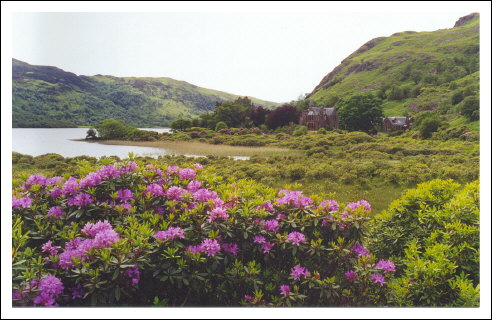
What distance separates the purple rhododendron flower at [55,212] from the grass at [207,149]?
296 centimetres

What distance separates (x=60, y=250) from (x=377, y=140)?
7.35m

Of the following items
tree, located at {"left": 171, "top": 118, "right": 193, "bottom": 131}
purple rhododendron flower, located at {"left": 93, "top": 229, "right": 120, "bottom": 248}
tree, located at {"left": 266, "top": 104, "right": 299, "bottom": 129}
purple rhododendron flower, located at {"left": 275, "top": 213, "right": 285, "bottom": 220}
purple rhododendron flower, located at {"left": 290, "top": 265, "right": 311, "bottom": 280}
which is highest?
tree, located at {"left": 266, "top": 104, "right": 299, "bottom": 129}

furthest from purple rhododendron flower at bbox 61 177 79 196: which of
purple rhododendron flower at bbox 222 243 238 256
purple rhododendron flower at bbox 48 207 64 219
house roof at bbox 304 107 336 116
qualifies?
house roof at bbox 304 107 336 116

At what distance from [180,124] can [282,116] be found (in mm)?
3449

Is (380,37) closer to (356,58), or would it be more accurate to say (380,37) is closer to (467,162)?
(356,58)

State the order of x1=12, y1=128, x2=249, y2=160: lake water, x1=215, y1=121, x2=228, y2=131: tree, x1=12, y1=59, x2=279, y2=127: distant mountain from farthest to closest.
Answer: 1. x1=215, y1=121, x2=228, y2=131: tree
2. x1=12, y1=128, x2=249, y2=160: lake water
3. x1=12, y1=59, x2=279, y2=127: distant mountain

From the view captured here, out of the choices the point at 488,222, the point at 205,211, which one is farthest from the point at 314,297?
the point at 488,222

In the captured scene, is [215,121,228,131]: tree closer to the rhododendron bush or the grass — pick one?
the grass

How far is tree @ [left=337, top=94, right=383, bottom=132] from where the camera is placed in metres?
7.40

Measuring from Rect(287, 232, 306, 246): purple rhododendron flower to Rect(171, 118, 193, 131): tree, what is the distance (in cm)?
425

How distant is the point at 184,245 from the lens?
2.16 m

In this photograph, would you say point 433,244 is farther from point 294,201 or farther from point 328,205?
point 294,201

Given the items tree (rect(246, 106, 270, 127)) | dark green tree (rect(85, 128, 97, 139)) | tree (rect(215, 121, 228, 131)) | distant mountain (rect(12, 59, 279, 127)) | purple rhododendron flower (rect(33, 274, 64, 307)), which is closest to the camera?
purple rhododendron flower (rect(33, 274, 64, 307))

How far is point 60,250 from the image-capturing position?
2.24 m
